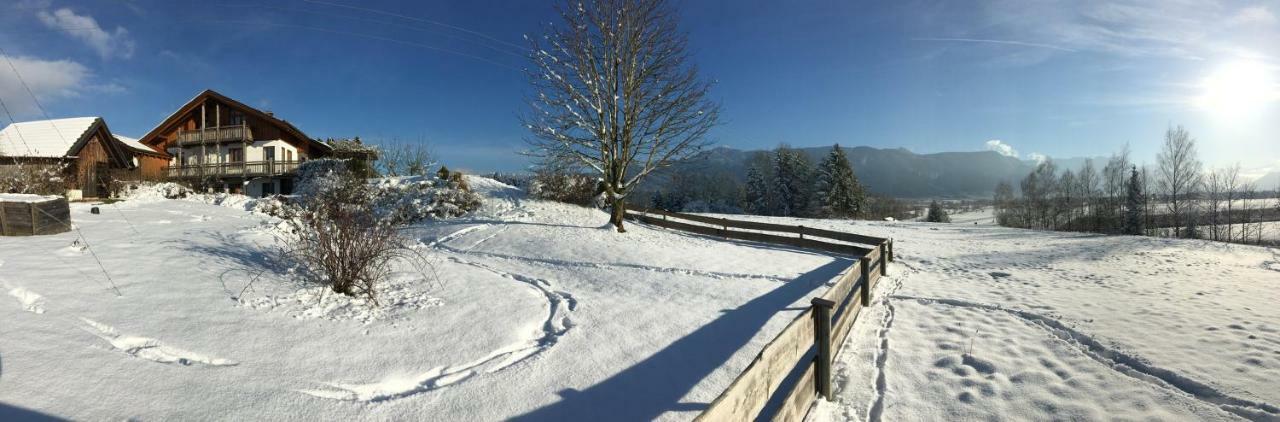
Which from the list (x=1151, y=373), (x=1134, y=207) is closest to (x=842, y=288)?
(x=1151, y=373)

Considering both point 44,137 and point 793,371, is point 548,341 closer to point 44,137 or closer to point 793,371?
point 793,371

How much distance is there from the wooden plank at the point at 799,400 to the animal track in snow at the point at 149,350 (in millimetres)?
4840

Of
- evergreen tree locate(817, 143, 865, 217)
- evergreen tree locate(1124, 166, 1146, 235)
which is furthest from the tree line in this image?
evergreen tree locate(817, 143, 865, 217)

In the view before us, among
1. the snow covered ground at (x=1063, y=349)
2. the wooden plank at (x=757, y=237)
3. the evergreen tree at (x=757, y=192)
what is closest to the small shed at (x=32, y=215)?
the snow covered ground at (x=1063, y=349)

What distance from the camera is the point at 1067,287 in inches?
379

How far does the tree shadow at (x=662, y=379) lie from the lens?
3.96 meters

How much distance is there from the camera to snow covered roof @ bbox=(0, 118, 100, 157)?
68.9 feet

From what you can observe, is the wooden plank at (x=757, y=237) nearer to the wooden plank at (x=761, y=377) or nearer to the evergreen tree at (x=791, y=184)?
the wooden plank at (x=761, y=377)

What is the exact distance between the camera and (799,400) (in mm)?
3668

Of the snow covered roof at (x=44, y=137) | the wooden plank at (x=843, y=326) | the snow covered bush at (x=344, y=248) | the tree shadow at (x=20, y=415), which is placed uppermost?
the snow covered roof at (x=44, y=137)

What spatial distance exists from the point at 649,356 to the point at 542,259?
22.6 ft

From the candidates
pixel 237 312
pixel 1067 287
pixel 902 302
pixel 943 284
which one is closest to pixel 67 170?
pixel 237 312

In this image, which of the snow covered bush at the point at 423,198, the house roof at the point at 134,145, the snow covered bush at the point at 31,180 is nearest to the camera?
the snow covered bush at the point at 31,180

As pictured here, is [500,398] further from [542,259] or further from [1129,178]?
[1129,178]
